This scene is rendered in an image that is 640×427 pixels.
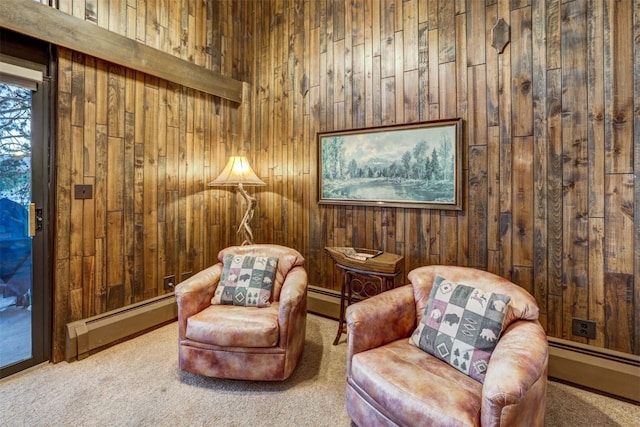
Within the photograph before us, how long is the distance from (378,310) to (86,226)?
2.38 metres

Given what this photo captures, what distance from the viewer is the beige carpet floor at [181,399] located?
1820 millimetres

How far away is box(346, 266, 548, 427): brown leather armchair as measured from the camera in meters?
1.25

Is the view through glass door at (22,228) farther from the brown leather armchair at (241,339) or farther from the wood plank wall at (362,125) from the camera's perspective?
the brown leather armchair at (241,339)

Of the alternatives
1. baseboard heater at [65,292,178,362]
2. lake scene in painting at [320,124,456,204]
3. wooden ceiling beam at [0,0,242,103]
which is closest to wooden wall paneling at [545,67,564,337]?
lake scene in painting at [320,124,456,204]

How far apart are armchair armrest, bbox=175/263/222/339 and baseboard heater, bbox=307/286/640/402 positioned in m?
2.51

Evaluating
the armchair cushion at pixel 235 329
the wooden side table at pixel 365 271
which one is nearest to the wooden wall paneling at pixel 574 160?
the wooden side table at pixel 365 271

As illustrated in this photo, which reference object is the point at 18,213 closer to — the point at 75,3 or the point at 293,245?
the point at 75,3

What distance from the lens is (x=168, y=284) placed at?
10.5 ft

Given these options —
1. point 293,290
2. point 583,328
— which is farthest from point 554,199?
point 293,290

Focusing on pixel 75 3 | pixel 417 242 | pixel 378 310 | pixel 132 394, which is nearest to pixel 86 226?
pixel 132 394

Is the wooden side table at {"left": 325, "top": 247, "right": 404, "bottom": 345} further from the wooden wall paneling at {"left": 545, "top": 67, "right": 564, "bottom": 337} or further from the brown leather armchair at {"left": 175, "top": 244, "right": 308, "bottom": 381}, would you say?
the wooden wall paneling at {"left": 545, "top": 67, "right": 564, "bottom": 337}

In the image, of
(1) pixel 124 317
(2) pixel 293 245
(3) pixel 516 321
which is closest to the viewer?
(3) pixel 516 321

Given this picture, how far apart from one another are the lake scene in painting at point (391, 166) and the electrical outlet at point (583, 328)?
1.18m

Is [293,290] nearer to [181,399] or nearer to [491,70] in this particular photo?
[181,399]
